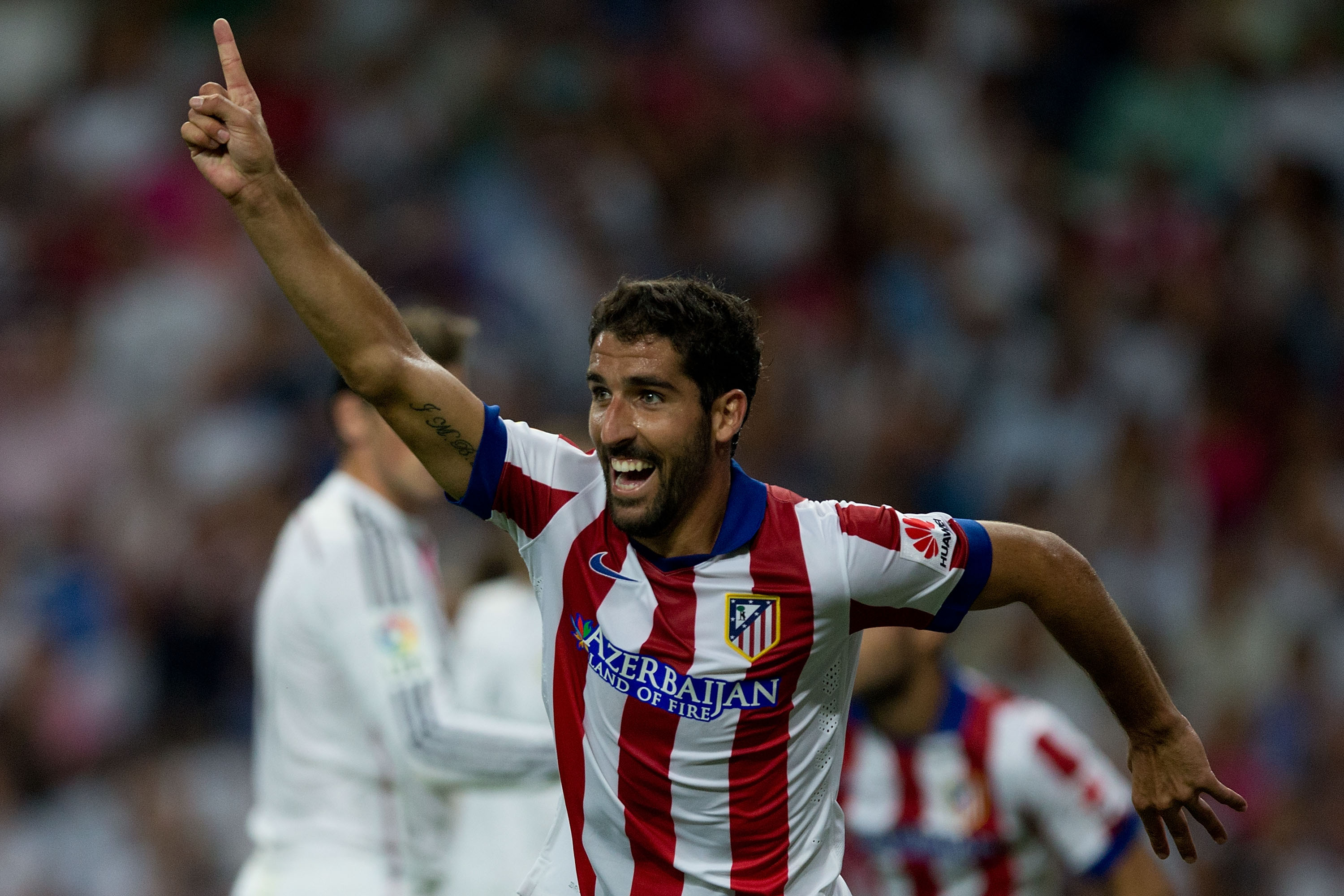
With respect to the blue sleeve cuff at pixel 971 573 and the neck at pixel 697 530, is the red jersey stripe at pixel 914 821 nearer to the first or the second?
the blue sleeve cuff at pixel 971 573

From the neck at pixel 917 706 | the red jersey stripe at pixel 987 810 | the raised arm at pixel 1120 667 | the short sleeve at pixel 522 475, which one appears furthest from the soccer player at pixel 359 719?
the raised arm at pixel 1120 667

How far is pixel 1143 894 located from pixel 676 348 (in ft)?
7.61

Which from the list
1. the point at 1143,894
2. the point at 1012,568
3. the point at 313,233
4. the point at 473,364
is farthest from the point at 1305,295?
the point at 313,233

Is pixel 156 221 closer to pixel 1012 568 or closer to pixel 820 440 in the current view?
pixel 820 440

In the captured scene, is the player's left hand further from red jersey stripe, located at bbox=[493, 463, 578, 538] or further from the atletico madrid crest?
red jersey stripe, located at bbox=[493, 463, 578, 538]

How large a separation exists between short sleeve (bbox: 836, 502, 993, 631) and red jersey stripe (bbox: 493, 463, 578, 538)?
58 cm

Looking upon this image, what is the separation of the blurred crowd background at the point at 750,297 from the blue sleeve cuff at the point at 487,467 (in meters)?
3.61

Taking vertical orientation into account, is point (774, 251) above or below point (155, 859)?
above

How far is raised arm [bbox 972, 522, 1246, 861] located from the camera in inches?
135

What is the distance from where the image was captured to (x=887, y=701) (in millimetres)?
4770

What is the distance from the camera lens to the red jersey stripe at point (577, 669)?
3.45 m

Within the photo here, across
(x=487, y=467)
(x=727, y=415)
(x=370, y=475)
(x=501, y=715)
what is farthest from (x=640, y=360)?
(x=501, y=715)

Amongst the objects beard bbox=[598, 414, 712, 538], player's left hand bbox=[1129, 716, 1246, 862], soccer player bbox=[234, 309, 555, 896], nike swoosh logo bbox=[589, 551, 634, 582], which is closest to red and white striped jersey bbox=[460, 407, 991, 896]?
nike swoosh logo bbox=[589, 551, 634, 582]

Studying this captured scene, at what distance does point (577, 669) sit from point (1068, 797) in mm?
1818
